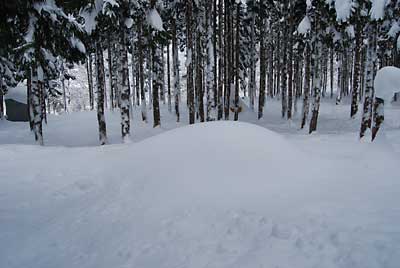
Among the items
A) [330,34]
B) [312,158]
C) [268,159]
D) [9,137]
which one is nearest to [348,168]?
[312,158]

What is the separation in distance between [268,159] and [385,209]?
2843mm

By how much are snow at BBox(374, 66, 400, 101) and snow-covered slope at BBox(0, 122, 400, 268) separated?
1.71 metres

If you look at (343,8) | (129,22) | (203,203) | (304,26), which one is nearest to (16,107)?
(129,22)

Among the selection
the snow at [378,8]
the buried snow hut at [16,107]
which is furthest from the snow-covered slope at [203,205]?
the buried snow hut at [16,107]

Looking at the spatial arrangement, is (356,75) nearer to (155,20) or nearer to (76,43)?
(155,20)

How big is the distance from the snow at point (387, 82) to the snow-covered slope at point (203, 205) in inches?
67.4

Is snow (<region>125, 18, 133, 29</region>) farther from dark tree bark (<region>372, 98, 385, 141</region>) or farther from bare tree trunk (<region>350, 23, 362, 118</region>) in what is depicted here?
bare tree trunk (<region>350, 23, 362, 118</region>)

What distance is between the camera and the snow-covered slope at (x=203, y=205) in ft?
12.9

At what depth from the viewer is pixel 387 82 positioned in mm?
8492

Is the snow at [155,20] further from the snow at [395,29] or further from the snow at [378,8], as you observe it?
the snow at [395,29]

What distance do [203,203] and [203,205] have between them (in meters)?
0.07

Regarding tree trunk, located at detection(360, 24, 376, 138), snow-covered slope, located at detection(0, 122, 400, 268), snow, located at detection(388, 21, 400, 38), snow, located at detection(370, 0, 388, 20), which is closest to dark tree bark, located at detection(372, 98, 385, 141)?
snow-covered slope, located at detection(0, 122, 400, 268)

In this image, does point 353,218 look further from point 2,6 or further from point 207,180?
point 2,6

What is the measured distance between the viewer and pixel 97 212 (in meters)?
6.00
